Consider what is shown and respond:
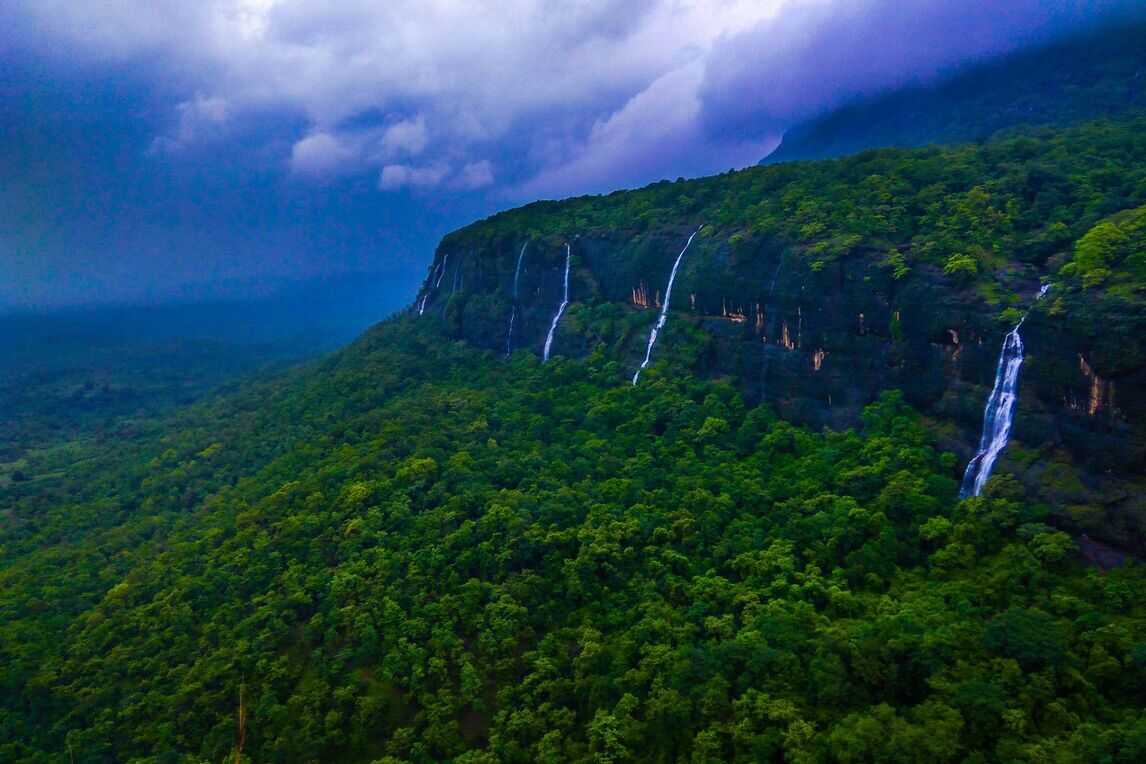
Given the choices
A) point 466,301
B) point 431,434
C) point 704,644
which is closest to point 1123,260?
point 704,644

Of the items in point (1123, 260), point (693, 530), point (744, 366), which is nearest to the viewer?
point (1123, 260)

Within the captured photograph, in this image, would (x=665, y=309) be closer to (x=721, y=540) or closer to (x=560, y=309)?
(x=560, y=309)

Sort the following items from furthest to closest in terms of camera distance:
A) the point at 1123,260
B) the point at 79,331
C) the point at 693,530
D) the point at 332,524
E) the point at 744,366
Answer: the point at 79,331 → the point at 744,366 → the point at 332,524 → the point at 693,530 → the point at 1123,260

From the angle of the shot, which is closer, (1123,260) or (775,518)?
(1123,260)

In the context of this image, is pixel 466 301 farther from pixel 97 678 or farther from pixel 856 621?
pixel 856 621

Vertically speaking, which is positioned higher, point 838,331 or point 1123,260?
point 1123,260

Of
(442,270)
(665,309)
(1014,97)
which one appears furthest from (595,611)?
(1014,97)

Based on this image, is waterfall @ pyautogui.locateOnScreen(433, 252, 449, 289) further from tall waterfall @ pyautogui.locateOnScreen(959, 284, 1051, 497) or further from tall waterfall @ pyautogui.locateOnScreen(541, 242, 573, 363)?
tall waterfall @ pyautogui.locateOnScreen(959, 284, 1051, 497)
